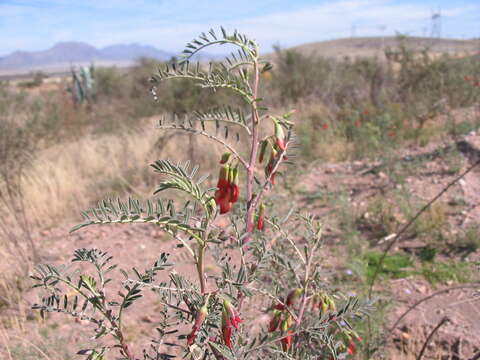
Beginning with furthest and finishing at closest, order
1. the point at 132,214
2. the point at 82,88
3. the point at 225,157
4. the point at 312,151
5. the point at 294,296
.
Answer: the point at 82,88 < the point at 312,151 < the point at 294,296 < the point at 225,157 < the point at 132,214

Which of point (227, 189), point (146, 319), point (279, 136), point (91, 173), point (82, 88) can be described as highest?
point (279, 136)

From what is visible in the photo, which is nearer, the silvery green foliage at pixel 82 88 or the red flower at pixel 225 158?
the red flower at pixel 225 158

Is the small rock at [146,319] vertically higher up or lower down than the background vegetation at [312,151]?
lower down

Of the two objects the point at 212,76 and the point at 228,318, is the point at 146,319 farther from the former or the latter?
the point at 212,76

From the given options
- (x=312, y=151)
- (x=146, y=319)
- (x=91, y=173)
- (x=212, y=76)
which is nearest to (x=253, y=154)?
(x=212, y=76)

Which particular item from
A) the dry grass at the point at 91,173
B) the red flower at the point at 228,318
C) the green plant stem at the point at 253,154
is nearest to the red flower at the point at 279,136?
the green plant stem at the point at 253,154

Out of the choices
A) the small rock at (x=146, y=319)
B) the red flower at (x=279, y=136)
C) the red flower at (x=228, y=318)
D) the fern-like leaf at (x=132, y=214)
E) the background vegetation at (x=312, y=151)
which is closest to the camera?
the fern-like leaf at (x=132, y=214)

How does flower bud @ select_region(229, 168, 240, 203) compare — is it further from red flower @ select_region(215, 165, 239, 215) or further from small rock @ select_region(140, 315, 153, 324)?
small rock @ select_region(140, 315, 153, 324)

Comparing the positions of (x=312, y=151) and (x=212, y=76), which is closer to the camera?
(x=212, y=76)

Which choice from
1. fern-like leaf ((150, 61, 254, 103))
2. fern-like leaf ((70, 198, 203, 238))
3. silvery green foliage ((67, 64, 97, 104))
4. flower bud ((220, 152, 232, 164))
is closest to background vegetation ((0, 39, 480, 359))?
fern-like leaf ((150, 61, 254, 103))

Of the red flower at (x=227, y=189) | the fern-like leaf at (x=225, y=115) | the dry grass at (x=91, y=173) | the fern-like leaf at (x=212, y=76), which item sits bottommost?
the dry grass at (x=91, y=173)

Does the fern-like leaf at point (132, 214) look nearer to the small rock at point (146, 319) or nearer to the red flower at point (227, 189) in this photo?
the red flower at point (227, 189)

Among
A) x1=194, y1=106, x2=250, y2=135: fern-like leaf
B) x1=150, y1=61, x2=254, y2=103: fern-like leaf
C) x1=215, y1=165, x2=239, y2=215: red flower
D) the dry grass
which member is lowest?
the dry grass

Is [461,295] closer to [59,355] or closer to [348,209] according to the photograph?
[348,209]
